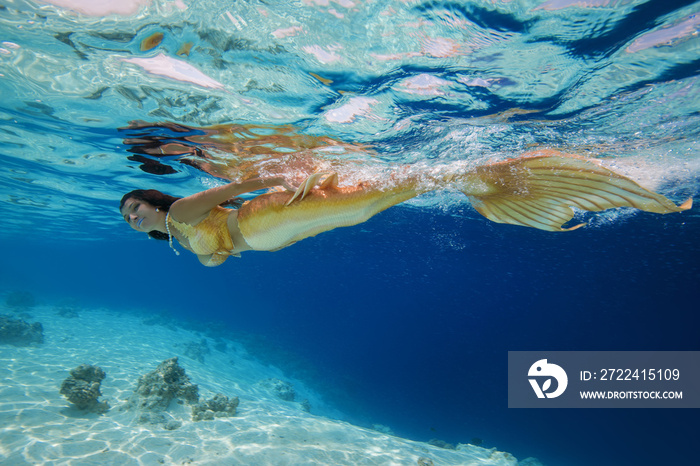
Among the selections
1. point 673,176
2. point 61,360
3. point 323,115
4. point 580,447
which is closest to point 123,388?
point 61,360

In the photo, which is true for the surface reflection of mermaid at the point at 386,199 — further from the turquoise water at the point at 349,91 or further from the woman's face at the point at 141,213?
the turquoise water at the point at 349,91

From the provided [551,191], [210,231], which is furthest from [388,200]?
[210,231]

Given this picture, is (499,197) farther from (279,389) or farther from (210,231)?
(279,389)

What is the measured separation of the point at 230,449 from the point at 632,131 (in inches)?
537

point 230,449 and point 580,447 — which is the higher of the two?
point 230,449

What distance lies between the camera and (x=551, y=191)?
2801 mm

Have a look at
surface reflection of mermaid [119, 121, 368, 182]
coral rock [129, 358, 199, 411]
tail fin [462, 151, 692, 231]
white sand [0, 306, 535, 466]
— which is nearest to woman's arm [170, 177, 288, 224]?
tail fin [462, 151, 692, 231]

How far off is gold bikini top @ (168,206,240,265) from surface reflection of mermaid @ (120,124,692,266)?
0.04 feet

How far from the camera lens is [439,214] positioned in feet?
68.0

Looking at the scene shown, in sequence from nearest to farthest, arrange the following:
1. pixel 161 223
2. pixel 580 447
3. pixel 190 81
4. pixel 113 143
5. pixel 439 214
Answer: pixel 161 223 → pixel 190 81 → pixel 113 143 → pixel 439 214 → pixel 580 447

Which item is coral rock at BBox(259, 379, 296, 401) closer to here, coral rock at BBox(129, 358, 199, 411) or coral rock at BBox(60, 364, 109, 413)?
coral rock at BBox(129, 358, 199, 411)

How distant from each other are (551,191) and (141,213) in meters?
4.31

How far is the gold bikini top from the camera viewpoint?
3350 mm

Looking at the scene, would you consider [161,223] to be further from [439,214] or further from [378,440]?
[439,214]
